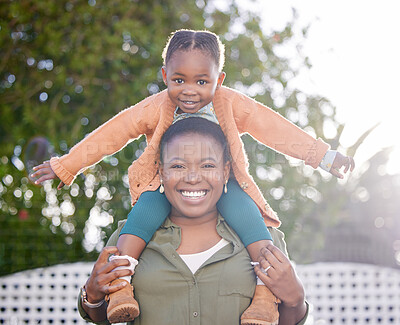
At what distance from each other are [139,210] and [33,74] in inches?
134

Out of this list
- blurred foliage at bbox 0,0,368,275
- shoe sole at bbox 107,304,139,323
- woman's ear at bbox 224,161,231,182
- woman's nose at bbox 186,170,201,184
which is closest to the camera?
shoe sole at bbox 107,304,139,323

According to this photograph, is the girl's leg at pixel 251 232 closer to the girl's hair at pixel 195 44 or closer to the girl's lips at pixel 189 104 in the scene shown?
the girl's lips at pixel 189 104

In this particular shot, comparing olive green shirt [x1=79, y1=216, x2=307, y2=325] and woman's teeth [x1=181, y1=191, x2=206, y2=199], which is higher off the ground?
woman's teeth [x1=181, y1=191, x2=206, y2=199]

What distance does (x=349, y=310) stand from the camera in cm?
426

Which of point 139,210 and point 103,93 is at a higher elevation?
point 103,93

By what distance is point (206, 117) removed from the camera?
6.04 feet

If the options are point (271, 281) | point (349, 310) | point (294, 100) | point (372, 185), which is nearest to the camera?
point (271, 281)

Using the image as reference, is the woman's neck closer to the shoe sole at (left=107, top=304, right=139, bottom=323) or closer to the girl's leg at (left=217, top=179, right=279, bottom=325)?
the girl's leg at (left=217, top=179, right=279, bottom=325)

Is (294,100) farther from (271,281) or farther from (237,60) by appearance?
(271,281)

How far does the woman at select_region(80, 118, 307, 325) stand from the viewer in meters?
1.68

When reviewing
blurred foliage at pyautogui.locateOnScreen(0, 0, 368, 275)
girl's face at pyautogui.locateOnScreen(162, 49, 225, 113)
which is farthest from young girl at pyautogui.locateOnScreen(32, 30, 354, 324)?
blurred foliage at pyautogui.locateOnScreen(0, 0, 368, 275)

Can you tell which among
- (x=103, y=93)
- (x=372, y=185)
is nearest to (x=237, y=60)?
(x=103, y=93)

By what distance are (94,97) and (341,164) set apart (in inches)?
131

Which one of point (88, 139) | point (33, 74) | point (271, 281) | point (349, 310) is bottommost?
point (349, 310)
